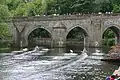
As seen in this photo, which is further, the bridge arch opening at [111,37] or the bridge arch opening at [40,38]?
the bridge arch opening at [40,38]

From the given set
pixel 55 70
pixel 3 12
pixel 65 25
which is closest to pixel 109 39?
pixel 65 25

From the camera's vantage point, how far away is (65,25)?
100625 millimetres

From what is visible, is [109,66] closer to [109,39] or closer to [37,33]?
[109,39]

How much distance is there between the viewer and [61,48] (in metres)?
97.9

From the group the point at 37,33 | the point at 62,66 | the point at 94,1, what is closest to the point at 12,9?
the point at 37,33

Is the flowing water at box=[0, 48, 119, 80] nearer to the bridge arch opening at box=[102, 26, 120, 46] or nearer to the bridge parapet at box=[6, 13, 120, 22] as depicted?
the bridge parapet at box=[6, 13, 120, 22]

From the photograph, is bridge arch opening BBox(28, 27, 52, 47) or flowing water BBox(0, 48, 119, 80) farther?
bridge arch opening BBox(28, 27, 52, 47)

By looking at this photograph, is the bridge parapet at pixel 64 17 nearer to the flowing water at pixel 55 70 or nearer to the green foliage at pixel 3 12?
the green foliage at pixel 3 12

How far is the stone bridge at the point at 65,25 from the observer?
324 ft

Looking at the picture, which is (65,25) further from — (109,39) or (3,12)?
(3,12)

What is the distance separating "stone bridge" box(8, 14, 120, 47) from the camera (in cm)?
9869

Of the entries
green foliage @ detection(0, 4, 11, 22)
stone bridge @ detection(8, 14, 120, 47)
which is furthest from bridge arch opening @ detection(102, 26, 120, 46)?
green foliage @ detection(0, 4, 11, 22)

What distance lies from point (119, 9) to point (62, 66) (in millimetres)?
62948

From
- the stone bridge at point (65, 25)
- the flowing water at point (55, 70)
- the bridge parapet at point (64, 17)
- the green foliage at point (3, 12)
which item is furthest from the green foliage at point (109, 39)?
the flowing water at point (55, 70)
